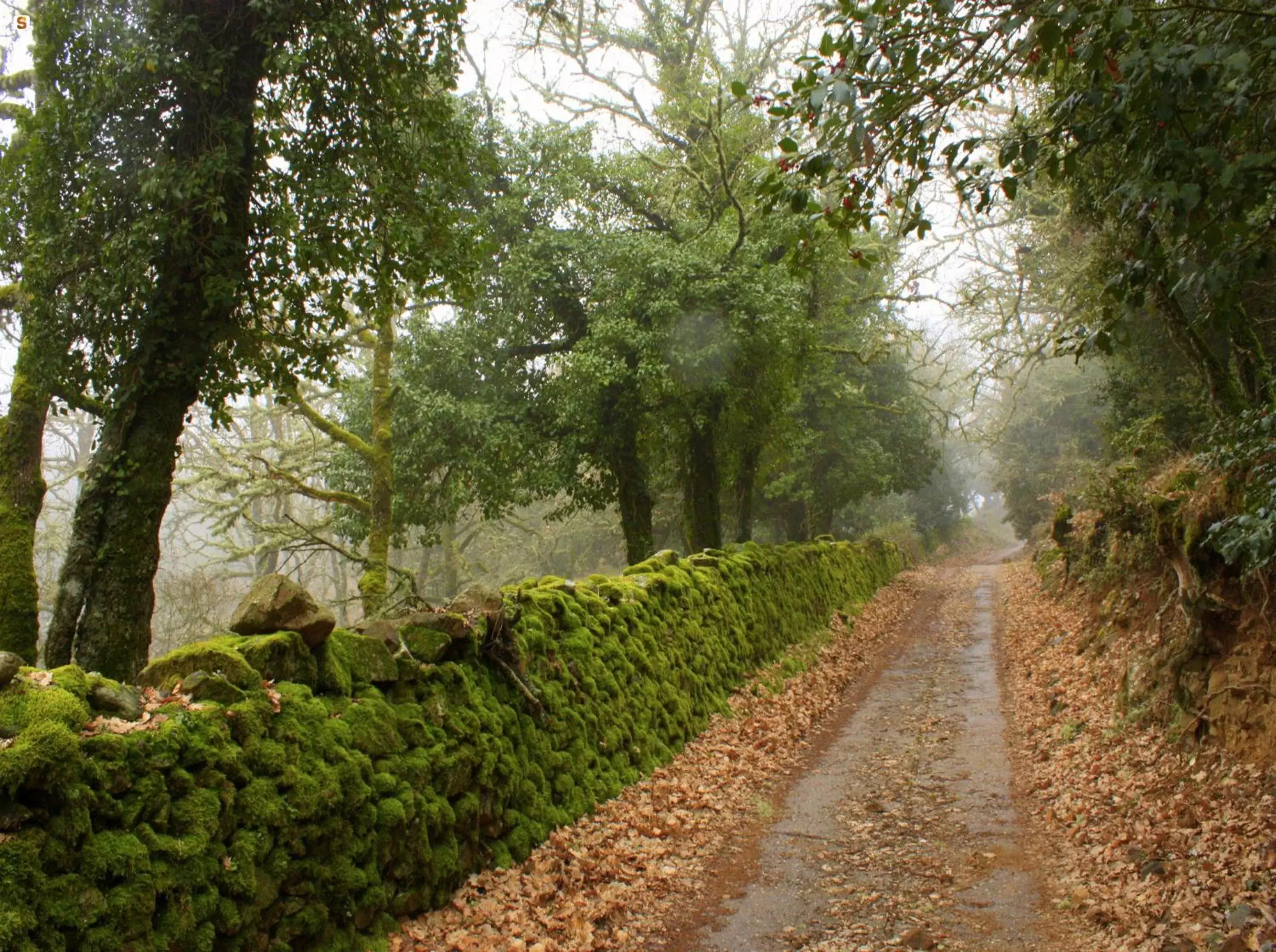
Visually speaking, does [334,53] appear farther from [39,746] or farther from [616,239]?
[616,239]

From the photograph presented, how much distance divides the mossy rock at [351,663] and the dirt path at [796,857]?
4.40ft

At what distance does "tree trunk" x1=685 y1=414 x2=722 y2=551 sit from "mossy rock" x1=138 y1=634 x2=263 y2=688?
13.0 meters

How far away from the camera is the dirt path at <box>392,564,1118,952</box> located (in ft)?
16.7

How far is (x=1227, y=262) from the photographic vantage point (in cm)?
354

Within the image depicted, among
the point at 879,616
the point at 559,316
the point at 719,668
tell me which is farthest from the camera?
the point at 879,616

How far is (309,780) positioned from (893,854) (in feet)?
13.7

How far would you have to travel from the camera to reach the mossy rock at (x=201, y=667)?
4.20 meters

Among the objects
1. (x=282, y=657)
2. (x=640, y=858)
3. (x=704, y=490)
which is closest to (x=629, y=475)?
(x=704, y=490)

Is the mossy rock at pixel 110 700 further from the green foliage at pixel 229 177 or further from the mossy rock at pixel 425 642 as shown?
the green foliage at pixel 229 177

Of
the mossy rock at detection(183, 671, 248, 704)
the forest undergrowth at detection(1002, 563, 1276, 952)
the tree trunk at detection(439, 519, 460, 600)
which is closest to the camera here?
the mossy rock at detection(183, 671, 248, 704)

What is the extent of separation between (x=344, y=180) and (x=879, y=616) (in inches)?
602

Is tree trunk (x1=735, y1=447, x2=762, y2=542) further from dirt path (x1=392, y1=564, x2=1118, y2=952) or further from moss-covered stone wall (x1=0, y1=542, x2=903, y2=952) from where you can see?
moss-covered stone wall (x1=0, y1=542, x2=903, y2=952)

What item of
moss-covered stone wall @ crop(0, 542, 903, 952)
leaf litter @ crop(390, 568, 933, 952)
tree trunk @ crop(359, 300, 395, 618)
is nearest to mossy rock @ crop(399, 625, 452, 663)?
moss-covered stone wall @ crop(0, 542, 903, 952)

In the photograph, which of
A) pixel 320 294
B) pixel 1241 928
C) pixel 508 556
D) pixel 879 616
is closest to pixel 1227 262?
pixel 1241 928
